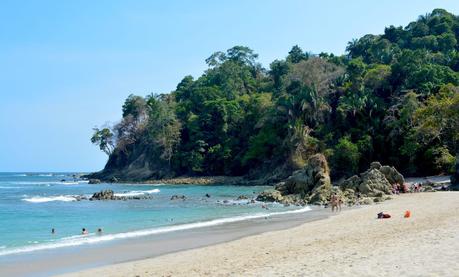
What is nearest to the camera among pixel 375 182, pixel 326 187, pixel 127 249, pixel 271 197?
pixel 127 249

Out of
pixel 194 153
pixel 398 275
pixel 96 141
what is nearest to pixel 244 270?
pixel 398 275

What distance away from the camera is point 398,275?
1036cm

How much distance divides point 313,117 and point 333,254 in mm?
58802

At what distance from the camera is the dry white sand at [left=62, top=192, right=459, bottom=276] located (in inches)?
450

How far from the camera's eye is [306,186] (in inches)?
1673

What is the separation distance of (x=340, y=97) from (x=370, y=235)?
2187 inches

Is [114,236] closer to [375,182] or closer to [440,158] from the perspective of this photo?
[375,182]

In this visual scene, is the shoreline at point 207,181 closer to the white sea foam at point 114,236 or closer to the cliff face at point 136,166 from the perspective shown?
the cliff face at point 136,166

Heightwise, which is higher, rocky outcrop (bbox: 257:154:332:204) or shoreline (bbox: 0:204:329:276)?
rocky outcrop (bbox: 257:154:332:204)

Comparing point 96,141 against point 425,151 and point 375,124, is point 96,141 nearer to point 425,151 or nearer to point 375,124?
point 375,124

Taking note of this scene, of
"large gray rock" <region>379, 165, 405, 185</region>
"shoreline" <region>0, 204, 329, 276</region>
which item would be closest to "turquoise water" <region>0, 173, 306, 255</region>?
"shoreline" <region>0, 204, 329, 276</region>

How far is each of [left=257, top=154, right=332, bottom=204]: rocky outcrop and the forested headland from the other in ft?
40.2

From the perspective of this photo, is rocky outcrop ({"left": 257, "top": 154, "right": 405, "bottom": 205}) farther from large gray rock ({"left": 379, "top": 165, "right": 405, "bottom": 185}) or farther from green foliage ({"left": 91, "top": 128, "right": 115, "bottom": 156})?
green foliage ({"left": 91, "top": 128, "right": 115, "bottom": 156})

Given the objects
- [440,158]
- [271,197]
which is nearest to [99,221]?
[271,197]
